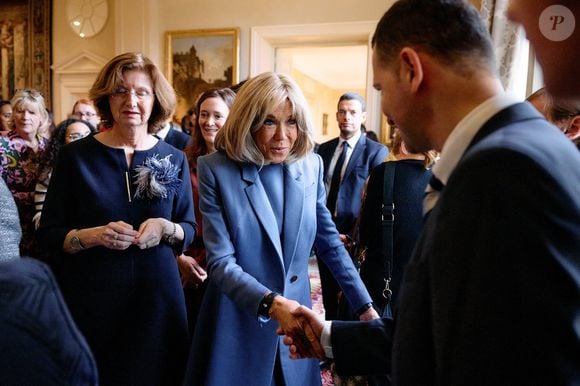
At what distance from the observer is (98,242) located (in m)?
2.04

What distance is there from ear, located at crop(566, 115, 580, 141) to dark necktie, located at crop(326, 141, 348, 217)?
2493mm

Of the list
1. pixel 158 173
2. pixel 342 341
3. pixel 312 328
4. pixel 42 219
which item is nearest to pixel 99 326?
pixel 42 219

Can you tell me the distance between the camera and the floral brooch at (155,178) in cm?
221

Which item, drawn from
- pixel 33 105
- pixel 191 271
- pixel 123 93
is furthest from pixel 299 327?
pixel 33 105

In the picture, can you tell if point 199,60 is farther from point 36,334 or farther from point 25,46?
point 36,334

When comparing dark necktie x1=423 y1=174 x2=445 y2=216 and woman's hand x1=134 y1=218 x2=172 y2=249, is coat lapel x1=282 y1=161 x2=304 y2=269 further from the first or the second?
dark necktie x1=423 y1=174 x2=445 y2=216

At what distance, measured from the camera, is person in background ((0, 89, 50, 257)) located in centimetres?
370

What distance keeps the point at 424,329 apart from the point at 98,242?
1571mm

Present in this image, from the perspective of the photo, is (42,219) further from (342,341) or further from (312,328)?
(342,341)

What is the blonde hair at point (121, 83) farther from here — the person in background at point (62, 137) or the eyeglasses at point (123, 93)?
the person in background at point (62, 137)

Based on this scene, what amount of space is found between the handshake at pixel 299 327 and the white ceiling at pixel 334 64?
8108mm

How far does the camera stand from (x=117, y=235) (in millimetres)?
2041

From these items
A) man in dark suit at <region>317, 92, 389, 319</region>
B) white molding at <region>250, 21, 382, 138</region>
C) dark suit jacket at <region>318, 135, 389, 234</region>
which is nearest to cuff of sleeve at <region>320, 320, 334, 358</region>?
man in dark suit at <region>317, 92, 389, 319</region>

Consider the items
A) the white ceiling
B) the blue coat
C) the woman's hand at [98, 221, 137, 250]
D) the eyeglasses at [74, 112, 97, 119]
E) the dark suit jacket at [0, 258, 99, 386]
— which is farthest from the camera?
the white ceiling
